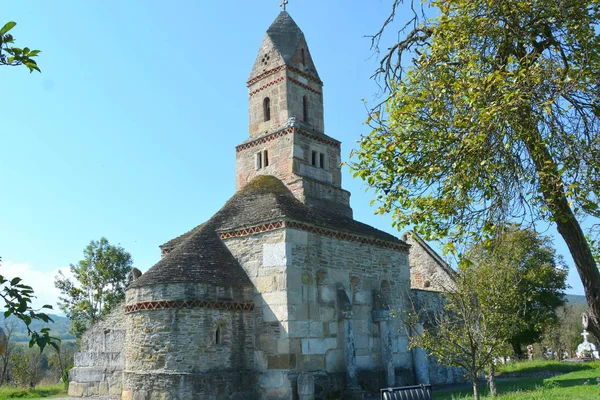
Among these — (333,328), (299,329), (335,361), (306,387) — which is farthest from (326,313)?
(306,387)

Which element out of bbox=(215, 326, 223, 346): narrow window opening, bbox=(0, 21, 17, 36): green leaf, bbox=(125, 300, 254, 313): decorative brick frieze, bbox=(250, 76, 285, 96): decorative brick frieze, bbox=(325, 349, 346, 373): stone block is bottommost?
bbox=(325, 349, 346, 373): stone block

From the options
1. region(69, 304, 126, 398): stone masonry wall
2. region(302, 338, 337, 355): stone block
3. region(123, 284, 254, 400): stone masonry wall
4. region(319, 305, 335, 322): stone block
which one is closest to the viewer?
region(123, 284, 254, 400): stone masonry wall

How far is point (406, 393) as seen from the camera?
12.2m

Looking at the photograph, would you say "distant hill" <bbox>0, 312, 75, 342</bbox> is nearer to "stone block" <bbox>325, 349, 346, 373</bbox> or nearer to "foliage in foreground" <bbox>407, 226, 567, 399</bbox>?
"foliage in foreground" <bbox>407, 226, 567, 399</bbox>

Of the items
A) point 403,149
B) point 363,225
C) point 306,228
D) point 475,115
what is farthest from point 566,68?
point 363,225

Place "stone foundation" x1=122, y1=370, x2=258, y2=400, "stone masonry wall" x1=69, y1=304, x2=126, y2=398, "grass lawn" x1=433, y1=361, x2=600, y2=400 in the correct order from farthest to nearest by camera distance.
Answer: "stone masonry wall" x1=69, y1=304, x2=126, y2=398 < "stone foundation" x1=122, y1=370, x2=258, y2=400 < "grass lawn" x1=433, y1=361, x2=600, y2=400

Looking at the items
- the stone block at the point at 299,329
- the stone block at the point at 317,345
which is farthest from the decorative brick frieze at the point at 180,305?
the stone block at the point at 317,345

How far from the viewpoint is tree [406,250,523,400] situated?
11125mm

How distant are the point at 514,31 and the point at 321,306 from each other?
34.4 feet

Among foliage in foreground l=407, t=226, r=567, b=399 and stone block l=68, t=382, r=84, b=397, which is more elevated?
foliage in foreground l=407, t=226, r=567, b=399

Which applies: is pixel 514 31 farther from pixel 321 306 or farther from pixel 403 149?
pixel 321 306

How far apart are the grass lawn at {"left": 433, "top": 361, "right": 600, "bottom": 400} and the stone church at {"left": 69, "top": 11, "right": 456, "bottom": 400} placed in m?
2.84

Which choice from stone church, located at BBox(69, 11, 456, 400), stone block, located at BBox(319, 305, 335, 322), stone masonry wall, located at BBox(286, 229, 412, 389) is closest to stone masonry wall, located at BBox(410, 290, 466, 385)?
stone church, located at BBox(69, 11, 456, 400)

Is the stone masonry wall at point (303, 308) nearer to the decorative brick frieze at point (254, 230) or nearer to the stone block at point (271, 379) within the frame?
the stone block at point (271, 379)
